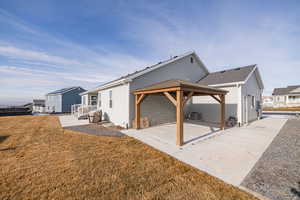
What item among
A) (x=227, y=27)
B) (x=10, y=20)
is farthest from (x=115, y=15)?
(x=227, y=27)

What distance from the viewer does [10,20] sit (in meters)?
7.41

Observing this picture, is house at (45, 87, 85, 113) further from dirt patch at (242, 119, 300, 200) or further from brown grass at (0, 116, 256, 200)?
dirt patch at (242, 119, 300, 200)

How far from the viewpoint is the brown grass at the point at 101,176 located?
93.4 inches

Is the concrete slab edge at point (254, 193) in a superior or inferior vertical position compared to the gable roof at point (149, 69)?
inferior

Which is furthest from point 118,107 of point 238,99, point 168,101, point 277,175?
point 238,99

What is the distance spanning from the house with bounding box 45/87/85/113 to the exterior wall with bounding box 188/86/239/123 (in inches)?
846

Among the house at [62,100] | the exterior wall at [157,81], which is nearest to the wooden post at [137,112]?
the exterior wall at [157,81]

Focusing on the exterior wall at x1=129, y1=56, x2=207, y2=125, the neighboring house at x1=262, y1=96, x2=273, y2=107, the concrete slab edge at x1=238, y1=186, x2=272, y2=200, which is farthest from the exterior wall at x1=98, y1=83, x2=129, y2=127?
the neighboring house at x1=262, y1=96, x2=273, y2=107

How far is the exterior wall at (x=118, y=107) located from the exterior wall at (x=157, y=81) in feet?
1.23

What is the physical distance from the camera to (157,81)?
9.45 m

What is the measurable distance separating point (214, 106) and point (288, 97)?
31382 millimetres

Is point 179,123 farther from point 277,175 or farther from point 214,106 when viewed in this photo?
point 214,106

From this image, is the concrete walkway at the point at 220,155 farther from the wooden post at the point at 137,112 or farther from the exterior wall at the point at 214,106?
the exterior wall at the point at 214,106

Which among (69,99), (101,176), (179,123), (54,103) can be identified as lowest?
(101,176)
